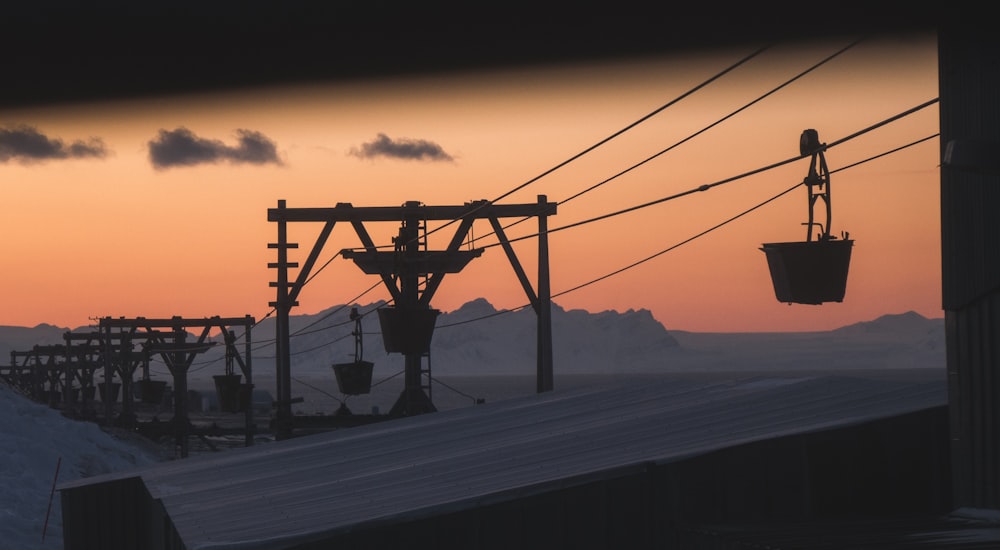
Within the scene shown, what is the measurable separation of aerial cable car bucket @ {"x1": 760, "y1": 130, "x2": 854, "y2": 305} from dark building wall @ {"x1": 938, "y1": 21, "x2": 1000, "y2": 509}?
35.6 inches

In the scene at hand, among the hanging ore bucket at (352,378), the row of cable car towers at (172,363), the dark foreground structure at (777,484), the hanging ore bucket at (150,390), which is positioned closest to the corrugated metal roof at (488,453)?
the dark foreground structure at (777,484)

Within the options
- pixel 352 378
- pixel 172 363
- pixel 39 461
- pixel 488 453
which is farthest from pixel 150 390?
pixel 488 453

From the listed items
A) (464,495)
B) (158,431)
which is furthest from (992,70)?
(158,431)

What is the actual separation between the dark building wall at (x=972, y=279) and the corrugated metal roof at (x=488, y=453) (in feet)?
3.19

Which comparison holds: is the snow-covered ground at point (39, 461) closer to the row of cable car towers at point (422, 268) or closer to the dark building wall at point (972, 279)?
the row of cable car towers at point (422, 268)

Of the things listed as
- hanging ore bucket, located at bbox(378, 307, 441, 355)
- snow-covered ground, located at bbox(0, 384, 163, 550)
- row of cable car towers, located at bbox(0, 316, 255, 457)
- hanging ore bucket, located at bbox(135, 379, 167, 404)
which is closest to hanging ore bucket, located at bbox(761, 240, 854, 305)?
hanging ore bucket, located at bbox(378, 307, 441, 355)

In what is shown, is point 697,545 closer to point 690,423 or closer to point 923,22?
point 690,423

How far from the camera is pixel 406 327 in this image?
738 inches

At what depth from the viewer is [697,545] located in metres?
10.5

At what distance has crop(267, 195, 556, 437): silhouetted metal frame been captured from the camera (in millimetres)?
21906

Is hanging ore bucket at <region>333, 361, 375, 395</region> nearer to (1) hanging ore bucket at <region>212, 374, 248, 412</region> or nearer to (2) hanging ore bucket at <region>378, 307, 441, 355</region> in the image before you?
(2) hanging ore bucket at <region>378, 307, 441, 355</region>

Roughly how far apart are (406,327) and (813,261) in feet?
27.7

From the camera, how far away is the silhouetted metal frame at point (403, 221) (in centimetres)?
2191

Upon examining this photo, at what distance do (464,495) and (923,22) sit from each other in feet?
30.0
